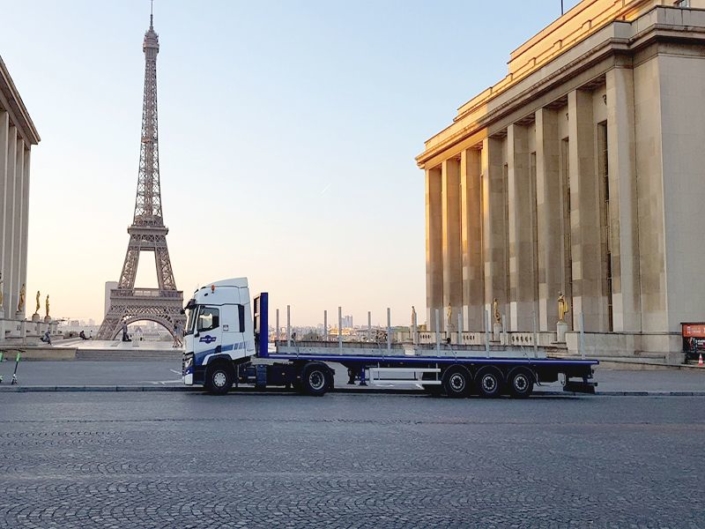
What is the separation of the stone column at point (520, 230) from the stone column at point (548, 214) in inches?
84.4

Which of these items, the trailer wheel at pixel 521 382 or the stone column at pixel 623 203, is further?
the stone column at pixel 623 203

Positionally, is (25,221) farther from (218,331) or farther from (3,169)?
(218,331)

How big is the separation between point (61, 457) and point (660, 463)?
789cm

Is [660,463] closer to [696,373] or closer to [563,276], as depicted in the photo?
[696,373]

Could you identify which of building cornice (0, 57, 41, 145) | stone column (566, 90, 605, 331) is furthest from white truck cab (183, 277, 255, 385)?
building cornice (0, 57, 41, 145)

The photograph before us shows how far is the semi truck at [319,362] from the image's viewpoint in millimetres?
22781

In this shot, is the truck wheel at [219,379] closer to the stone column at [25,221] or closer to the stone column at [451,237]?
the stone column at [451,237]

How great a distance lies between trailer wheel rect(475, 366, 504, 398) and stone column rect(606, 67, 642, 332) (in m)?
21.3

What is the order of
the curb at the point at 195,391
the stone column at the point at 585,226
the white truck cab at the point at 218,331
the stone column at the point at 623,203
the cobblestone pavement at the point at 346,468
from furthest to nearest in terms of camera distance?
the stone column at the point at 585,226 → the stone column at the point at 623,203 → the curb at the point at 195,391 → the white truck cab at the point at 218,331 → the cobblestone pavement at the point at 346,468

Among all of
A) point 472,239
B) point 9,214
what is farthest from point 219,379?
point 9,214

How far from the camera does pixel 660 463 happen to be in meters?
10.9

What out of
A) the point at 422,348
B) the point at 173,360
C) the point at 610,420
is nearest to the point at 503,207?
the point at 173,360

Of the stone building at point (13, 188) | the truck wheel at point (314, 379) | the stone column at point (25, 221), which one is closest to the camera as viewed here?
the truck wheel at point (314, 379)

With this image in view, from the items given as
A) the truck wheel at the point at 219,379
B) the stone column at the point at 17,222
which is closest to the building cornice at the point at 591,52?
the truck wheel at the point at 219,379
